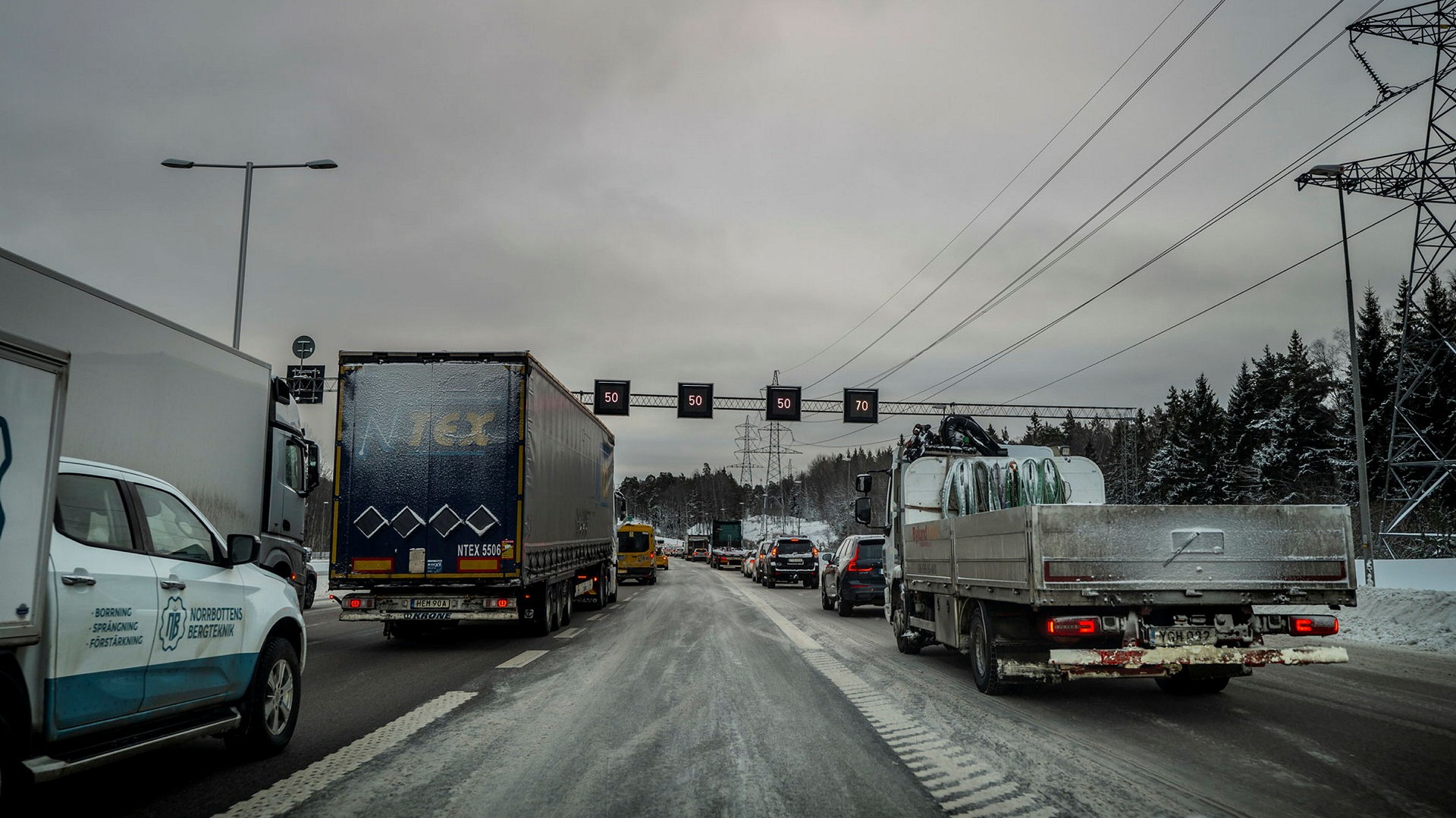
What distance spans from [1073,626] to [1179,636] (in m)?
0.86

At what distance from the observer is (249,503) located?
12.9 m

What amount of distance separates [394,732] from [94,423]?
4.96m

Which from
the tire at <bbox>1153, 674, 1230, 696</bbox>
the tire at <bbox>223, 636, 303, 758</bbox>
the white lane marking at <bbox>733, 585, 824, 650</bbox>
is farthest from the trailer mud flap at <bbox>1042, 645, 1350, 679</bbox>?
the white lane marking at <bbox>733, 585, 824, 650</bbox>

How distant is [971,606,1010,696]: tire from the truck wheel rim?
559 centimetres

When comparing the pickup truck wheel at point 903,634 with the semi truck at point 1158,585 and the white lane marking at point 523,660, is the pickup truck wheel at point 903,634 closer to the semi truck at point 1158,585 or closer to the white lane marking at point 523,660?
the semi truck at point 1158,585

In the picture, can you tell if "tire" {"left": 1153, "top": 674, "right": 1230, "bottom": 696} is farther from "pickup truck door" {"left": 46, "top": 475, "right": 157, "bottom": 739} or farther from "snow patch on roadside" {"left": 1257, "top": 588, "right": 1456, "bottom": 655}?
"pickup truck door" {"left": 46, "top": 475, "right": 157, "bottom": 739}

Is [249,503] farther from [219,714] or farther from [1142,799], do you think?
[1142,799]

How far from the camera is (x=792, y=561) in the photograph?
109 ft

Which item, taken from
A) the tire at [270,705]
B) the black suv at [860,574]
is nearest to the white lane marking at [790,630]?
the black suv at [860,574]

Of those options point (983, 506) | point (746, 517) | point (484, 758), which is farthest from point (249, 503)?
point (746, 517)

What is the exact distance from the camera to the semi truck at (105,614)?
3.99 meters

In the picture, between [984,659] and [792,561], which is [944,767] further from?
[792,561]

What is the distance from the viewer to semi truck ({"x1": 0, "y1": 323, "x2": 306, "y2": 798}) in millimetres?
3990

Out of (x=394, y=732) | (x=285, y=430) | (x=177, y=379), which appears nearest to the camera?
(x=394, y=732)
